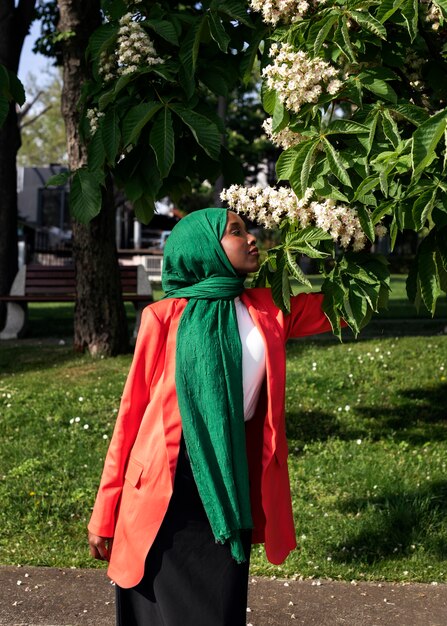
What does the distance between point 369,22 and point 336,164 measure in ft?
1.97

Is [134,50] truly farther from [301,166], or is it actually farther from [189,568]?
[189,568]

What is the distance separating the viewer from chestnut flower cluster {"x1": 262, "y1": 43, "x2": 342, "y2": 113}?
3365 millimetres

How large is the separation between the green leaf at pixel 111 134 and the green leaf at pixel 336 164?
137cm

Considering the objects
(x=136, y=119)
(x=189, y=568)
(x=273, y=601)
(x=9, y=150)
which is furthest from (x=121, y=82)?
(x=9, y=150)

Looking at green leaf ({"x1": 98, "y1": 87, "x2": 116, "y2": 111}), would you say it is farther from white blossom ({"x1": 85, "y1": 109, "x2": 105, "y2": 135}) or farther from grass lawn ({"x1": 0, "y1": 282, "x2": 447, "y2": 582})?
grass lawn ({"x1": 0, "y1": 282, "x2": 447, "y2": 582})

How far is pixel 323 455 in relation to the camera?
23.0 feet

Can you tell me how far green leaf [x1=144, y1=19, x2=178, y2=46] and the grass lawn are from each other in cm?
276

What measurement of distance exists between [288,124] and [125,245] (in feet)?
152

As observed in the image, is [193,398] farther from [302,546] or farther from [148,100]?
[302,546]

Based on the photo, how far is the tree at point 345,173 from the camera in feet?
10.6

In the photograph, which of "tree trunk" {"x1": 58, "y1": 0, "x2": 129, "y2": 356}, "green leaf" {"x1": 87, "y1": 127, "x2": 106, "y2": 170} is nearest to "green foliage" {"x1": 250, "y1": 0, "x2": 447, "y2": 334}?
"green leaf" {"x1": 87, "y1": 127, "x2": 106, "y2": 170}

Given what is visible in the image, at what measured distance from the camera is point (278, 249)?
3.38m

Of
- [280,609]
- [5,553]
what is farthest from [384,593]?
[5,553]

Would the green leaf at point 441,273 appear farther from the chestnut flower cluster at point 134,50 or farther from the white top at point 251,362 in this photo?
the chestnut flower cluster at point 134,50
